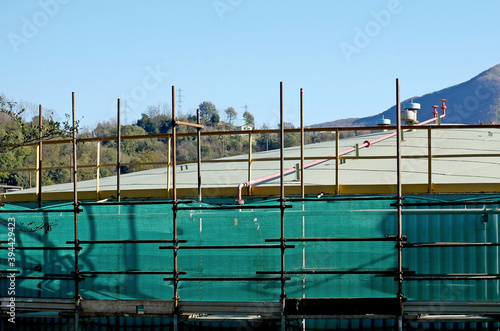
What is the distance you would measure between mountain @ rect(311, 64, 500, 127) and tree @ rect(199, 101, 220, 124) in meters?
43.2

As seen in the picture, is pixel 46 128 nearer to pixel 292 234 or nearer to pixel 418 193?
pixel 292 234

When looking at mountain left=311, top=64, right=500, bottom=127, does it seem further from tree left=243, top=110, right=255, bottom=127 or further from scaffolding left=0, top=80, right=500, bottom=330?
scaffolding left=0, top=80, right=500, bottom=330

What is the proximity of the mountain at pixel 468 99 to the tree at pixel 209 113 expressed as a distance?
142 feet

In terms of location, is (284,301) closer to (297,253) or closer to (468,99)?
(297,253)

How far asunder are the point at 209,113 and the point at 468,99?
305 ft

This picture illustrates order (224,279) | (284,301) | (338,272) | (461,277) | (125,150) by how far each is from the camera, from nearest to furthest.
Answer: (461,277)
(338,272)
(284,301)
(224,279)
(125,150)

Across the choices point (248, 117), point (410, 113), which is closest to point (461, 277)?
point (410, 113)

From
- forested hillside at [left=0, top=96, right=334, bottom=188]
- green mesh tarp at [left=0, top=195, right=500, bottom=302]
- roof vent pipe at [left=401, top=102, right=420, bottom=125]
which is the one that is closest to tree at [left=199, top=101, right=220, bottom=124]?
forested hillside at [left=0, top=96, right=334, bottom=188]

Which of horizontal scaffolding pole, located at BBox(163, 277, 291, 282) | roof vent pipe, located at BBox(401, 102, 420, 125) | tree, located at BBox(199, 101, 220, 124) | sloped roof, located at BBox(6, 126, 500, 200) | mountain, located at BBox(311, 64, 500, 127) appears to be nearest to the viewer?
horizontal scaffolding pole, located at BBox(163, 277, 291, 282)

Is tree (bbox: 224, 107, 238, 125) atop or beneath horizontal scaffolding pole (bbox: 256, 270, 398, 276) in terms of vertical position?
atop

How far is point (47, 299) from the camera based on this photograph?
9211 mm

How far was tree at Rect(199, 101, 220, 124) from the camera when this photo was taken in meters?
84.7

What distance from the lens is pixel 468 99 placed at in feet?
526

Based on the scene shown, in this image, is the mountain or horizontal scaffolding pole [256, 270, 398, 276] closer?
horizontal scaffolding pole [256, 270, 398, 276]
